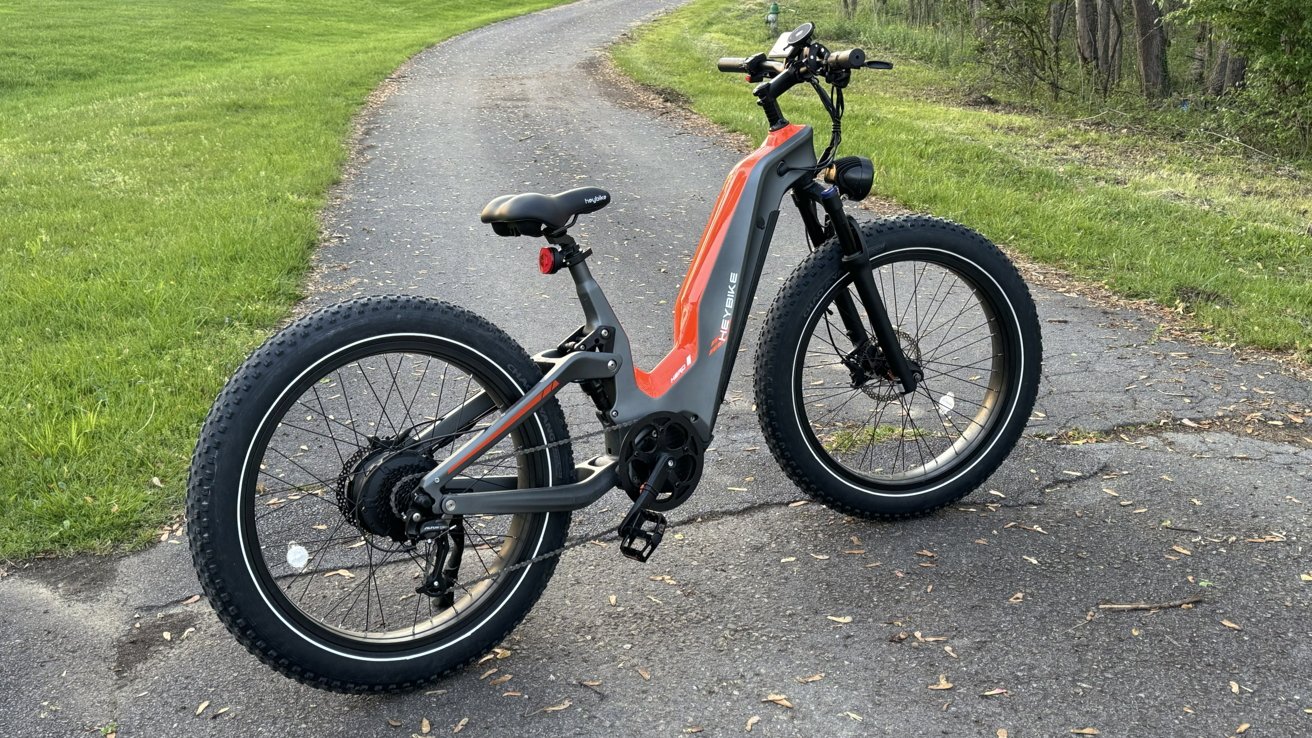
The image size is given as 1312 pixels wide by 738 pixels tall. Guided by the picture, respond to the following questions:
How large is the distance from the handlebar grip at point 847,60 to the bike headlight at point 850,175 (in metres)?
0.29

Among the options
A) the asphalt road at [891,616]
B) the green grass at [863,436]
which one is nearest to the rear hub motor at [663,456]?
the asphalt road at [891,616]

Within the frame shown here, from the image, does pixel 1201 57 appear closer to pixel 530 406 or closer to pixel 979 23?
pixel 979 23

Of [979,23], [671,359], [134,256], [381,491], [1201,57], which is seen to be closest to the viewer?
[381,491]

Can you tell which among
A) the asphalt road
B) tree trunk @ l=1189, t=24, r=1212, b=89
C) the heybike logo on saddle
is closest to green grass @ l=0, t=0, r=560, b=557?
the asphalt road

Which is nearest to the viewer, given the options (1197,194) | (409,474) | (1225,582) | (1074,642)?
(409,474)

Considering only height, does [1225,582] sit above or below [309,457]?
below

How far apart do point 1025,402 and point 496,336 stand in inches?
79.7

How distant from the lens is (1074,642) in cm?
298

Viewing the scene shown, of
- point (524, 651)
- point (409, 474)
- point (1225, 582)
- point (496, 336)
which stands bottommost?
point (1225, 582)

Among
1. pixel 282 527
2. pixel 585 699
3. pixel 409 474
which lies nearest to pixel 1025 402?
pixel 585 699

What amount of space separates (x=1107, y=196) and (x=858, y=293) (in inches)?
257

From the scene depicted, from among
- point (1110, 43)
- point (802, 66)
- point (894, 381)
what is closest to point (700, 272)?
point (802, 66)

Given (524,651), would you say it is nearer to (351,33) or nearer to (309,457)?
(309,457)

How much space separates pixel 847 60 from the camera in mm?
3266
